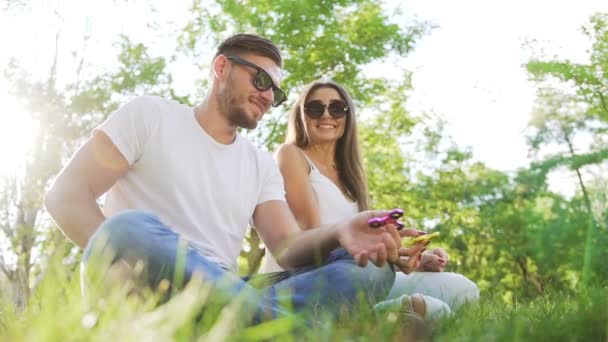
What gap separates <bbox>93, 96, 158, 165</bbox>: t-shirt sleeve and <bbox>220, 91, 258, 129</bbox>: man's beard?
1.53 feet

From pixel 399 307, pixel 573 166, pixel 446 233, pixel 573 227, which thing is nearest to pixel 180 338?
pixel 399 307

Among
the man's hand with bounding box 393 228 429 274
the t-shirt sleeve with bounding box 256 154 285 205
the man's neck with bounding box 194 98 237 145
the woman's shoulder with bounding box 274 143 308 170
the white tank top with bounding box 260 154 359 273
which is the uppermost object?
the man's neck with bounding box 194 98 237 145

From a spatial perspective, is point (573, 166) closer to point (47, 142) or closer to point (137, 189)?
point (137, 189)

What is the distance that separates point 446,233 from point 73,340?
20.0m

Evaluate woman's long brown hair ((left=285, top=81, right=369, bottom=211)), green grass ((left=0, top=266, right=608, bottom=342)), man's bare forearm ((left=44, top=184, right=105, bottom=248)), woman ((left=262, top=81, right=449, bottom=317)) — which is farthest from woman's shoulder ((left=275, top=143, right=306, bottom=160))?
green grass ((left=0, top=266, right=608, bottom=342))

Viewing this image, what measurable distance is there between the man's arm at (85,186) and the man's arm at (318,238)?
0.87m

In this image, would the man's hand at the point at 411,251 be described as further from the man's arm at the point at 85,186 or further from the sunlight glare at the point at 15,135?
the sunlight glare at the point at 15,135

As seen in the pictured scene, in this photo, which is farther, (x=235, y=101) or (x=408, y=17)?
(x=408, y=17)

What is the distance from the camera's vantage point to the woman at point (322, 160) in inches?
169

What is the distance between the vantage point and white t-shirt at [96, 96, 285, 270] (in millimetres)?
3262

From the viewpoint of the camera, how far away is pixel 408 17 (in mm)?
16500

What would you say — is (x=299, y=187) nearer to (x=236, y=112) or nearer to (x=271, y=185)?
(x=271, y=185)

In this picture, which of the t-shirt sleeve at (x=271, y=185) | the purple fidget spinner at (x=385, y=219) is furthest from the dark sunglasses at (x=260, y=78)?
the purple fidget spinner at (x=385, y=219)

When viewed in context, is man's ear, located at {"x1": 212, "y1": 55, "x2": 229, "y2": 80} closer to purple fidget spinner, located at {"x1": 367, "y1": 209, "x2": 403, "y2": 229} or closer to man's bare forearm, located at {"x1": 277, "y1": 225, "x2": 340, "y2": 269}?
man's bare forearm, located at {"x1": 277, "y1": 225, "x2": 340, "y2": 269}
